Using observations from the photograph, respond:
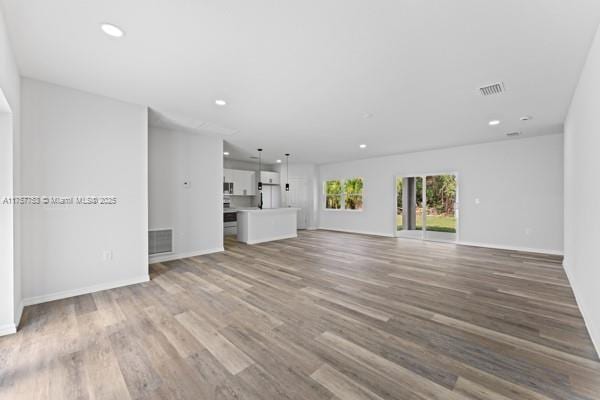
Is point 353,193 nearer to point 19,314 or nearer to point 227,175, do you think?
point 227,175

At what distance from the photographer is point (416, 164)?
7.33 meters

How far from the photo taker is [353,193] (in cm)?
895

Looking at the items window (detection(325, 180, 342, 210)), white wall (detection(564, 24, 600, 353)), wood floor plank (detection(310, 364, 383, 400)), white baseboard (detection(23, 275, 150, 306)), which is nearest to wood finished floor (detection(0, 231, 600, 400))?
wood floor plank (detection(310, 364, 383, 400))

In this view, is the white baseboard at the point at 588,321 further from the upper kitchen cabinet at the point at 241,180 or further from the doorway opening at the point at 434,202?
the upper kitchen cabinet at the point at 241,180

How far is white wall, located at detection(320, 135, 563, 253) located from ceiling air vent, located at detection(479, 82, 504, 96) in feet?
11.8

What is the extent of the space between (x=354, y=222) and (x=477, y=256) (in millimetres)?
4153

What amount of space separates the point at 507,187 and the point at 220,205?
688 centimetres

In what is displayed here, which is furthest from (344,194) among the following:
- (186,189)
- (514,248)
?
(186,189)

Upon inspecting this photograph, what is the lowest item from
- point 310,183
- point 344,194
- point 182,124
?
point 344,194

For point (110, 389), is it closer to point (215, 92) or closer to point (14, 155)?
point (14, 155)

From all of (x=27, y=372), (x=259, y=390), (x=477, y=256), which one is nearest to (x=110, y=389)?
(x=27, y=372)

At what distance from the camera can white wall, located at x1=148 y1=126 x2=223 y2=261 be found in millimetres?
4719

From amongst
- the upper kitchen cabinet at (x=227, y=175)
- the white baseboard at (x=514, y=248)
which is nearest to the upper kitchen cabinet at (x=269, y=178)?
the upper kitchen cabinet at (x=227, y=175)

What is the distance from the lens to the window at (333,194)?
30.9ft
